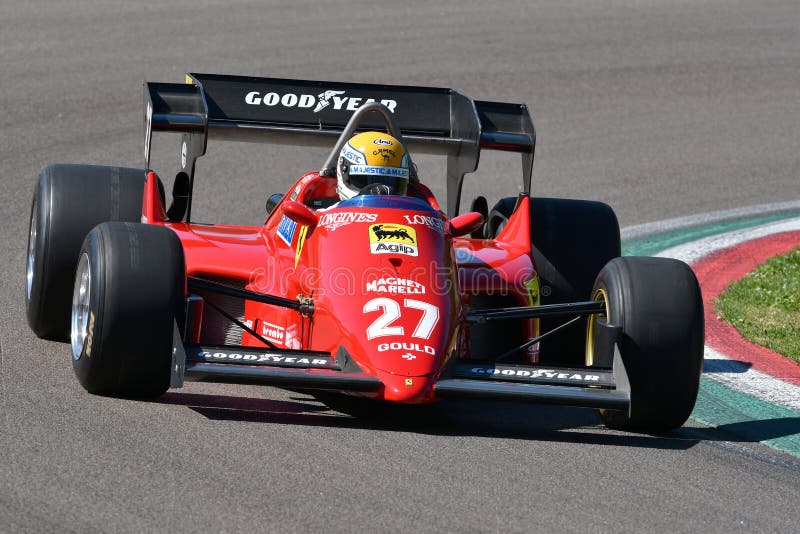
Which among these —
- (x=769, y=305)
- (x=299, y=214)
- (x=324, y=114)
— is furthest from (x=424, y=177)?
(x=299, y=214)

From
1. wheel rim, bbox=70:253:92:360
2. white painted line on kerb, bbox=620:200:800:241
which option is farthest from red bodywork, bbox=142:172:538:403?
white painted line on kerb, bbox=620:200:800:241

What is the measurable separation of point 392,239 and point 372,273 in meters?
0.30

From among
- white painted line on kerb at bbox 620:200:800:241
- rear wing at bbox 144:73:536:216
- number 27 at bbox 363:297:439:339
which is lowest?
white painted line on kerb at bbox 620:200:800:241

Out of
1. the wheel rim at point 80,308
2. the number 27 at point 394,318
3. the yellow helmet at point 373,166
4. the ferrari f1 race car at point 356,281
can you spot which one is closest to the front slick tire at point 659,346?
the ferrari f1 race car at point 356,281

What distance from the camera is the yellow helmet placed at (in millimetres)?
8281

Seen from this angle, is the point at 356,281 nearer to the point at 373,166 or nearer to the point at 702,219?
the point at 373,166

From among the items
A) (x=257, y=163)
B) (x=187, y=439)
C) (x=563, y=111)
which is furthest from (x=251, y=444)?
(x=563, y=111)

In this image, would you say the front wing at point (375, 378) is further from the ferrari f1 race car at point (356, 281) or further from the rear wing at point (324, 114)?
the rear wing at point (324, 114)

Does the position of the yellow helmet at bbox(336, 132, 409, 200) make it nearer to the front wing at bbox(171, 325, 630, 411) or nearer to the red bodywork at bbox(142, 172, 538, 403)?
the red bodywork at bbox(142, 172, 538, 403)

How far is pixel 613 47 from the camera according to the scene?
67.5ft

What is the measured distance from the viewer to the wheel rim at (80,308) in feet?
24.1

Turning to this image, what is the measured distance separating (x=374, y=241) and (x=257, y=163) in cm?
733

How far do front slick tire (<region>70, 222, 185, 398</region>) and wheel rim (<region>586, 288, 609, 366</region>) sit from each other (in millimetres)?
2306

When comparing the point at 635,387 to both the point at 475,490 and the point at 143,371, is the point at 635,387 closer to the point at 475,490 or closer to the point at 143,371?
the point at 475,490
